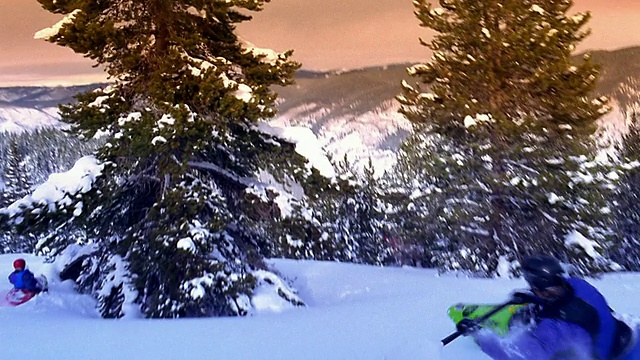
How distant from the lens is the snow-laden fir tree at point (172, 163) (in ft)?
33.9

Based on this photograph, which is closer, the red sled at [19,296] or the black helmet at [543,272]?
the black helmet at [543,272]

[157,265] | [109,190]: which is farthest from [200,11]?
[157,265]

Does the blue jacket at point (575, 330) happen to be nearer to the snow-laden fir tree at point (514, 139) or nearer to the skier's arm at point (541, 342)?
the skier's arm at point (541, 342)

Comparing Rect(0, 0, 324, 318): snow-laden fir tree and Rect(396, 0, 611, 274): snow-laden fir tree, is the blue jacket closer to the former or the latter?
Rect(0, 0, 324, 318): snow-laden fir tree

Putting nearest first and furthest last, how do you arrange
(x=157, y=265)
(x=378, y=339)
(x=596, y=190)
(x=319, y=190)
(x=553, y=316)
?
(x=553, y=316) → (x=378, y=339) → (x=157, y=265) → (x=319, y=190) → (x=596, y=190)

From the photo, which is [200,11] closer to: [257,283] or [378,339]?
[257,283]

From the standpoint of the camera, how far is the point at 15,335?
6.73 m

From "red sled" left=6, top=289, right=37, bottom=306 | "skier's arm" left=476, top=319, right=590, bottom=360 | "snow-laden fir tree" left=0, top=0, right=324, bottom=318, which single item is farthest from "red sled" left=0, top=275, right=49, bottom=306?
"skier's arm" left=476, top=319, right=590, bottom=360

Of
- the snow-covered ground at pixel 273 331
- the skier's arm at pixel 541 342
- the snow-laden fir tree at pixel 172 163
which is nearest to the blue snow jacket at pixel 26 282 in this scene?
the snow-covered ground at pixel 273 331

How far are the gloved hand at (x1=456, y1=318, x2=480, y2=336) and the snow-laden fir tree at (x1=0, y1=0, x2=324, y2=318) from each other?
5.26 m

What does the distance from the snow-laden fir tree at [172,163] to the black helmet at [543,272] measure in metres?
6.32

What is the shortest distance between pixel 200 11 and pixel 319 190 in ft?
15.8

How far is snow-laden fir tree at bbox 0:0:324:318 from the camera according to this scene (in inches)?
407

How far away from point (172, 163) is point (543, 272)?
7526mm
